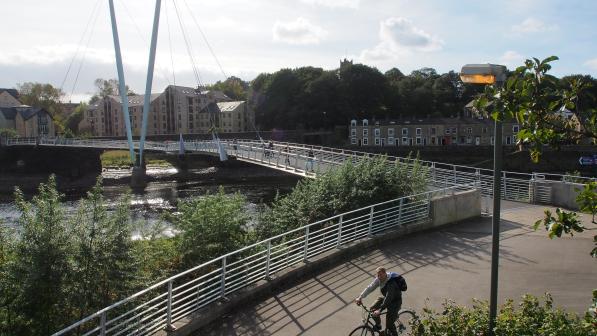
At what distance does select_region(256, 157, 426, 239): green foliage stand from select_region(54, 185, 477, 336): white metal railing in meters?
0.49

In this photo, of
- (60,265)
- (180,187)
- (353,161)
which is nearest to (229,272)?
(60,265)

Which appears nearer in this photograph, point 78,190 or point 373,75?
point 78,190

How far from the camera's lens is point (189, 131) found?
11619 cm

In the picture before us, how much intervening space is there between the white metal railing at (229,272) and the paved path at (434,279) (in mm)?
566

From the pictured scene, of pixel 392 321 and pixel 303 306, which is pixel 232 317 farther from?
pixel 392 321

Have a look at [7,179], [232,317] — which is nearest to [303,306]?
[232,317]

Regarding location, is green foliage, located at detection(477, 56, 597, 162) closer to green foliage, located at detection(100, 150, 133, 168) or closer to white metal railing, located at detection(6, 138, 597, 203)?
white metal railing, located at detection(6, 138, 597, 203)

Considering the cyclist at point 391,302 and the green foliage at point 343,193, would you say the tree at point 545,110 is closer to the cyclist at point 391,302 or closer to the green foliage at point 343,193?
the cyclist at point 391,302

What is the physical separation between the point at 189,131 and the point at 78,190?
187ft

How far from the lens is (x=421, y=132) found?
3553 inches

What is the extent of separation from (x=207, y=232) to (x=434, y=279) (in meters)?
4.60

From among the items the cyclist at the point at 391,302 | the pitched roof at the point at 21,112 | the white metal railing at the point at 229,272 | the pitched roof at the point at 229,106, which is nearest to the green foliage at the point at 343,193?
the white metal railing at the point at 229,272

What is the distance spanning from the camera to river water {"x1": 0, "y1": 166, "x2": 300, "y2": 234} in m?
45.5

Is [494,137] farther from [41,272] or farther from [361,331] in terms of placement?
[41,272]
